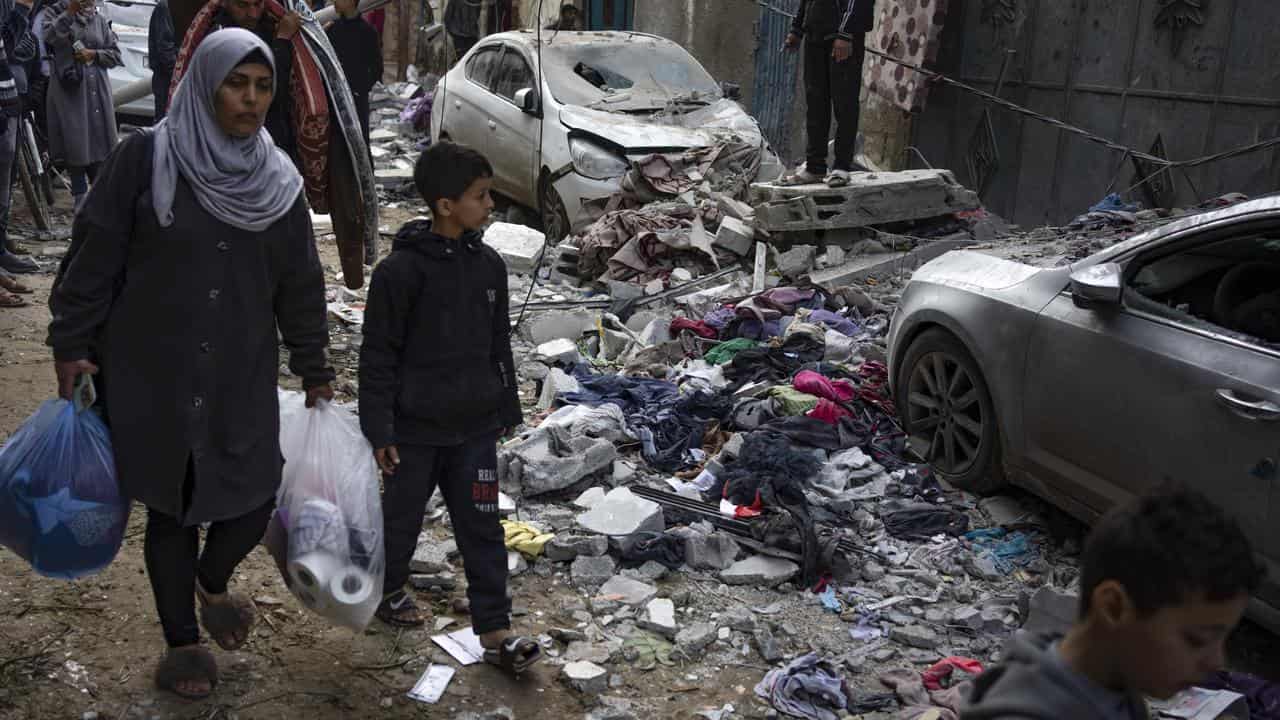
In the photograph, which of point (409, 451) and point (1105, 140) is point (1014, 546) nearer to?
point (409, 451)

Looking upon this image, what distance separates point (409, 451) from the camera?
12.0 ft

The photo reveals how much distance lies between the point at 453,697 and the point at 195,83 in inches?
80.4

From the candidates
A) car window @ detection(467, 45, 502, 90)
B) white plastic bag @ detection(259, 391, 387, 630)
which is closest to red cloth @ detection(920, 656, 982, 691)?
white plastic bag @ detection(259, 391, 387, 630)

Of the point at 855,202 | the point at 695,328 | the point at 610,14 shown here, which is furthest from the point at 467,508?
the point at 610,14

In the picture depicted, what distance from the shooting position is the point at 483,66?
39.4ft

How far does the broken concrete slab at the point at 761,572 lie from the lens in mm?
4715

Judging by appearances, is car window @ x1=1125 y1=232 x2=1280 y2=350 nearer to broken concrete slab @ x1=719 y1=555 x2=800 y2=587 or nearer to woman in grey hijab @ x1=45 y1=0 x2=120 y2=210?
broken concrete slab @ x1=719 y1=555 x2=800 y2=587

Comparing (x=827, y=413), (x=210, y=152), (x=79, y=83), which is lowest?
(x=827, y=413)

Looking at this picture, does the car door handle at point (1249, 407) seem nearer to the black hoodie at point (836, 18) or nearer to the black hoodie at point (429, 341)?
the black hoodie at point (429, 341)

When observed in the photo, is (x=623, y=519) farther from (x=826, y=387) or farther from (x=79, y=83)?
(x=79, y=83)

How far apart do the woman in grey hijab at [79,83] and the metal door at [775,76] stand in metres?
7.87

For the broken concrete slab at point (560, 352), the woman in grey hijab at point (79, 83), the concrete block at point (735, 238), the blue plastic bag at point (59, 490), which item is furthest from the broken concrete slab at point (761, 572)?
the woman in grey hijab at point (79, 83)

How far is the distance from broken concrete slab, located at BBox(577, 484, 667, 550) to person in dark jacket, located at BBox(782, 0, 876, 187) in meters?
4.45

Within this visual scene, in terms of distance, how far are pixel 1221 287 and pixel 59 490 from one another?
3990 mm
